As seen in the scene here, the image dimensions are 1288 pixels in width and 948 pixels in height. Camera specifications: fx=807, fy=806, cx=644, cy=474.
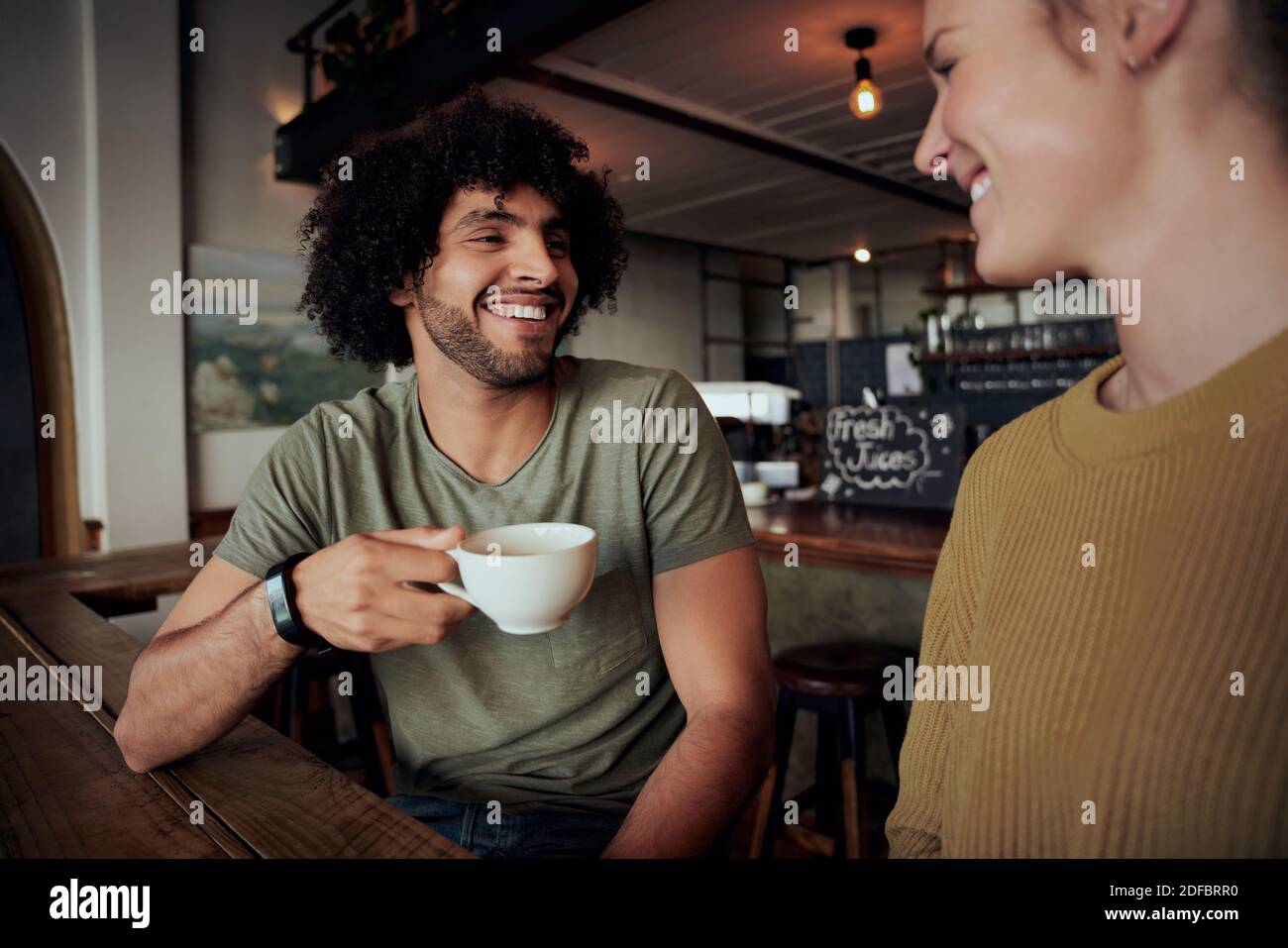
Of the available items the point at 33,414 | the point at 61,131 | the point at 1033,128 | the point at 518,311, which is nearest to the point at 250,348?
the point at 61,131

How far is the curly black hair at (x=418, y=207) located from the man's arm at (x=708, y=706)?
54 centimetres

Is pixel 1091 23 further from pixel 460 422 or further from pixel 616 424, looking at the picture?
pixel 460 422

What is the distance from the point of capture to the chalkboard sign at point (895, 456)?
244cm

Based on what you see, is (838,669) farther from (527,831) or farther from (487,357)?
(487,357)

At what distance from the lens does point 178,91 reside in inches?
159

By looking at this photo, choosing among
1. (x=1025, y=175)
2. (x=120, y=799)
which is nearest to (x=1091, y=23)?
(x=1025, y=175)

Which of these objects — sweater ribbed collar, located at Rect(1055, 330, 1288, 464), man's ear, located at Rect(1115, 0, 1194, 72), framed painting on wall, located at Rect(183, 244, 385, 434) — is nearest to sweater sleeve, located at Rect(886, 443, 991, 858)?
sweater ribbed collar, located at Rect(1055, 330, 1288, 464)

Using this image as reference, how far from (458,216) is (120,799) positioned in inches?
36.2

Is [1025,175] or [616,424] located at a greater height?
[1025,175]

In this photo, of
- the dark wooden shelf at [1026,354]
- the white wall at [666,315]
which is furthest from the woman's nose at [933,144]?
the white wall at [666,315]

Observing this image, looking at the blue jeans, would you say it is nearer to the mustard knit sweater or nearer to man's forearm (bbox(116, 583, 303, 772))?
man's forearm (bbox(116, 583, 303, 772))

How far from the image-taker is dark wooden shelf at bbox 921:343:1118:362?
637cm

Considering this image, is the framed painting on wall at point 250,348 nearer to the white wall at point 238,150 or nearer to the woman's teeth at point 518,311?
the white wall at point 238,150

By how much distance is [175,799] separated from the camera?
0.83 meters
